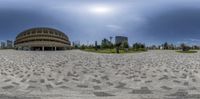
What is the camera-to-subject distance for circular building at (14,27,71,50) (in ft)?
106

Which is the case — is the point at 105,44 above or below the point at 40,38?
below

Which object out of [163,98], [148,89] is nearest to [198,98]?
[163,98]

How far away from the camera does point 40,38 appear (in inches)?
1930

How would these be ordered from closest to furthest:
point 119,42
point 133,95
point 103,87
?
point 133,95 < point 103,87 < point 119,42

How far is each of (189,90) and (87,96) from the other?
306cm

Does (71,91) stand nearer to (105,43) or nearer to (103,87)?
(103,87)

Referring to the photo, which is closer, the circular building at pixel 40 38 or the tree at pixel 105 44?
the circular building at pixel 40 38

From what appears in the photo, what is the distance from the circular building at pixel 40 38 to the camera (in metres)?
32.3

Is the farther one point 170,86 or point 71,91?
point 170,86

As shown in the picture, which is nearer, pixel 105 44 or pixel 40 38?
pixel 40 38

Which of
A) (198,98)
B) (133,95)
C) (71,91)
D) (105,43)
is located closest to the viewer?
(198,98)

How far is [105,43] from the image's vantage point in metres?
76.8

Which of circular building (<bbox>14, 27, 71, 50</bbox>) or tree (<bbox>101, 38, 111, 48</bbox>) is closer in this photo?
circular building (<bbox>14, 27, 71, 50</bbox>)

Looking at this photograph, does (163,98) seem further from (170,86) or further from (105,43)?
(105,43)
